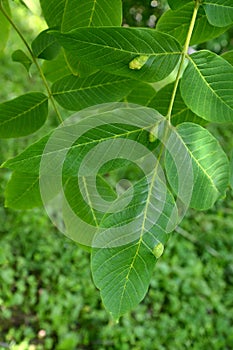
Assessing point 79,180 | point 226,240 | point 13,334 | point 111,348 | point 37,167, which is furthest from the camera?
point 226,240

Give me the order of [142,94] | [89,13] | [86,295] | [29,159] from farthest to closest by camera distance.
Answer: [86,295] < [142,94] < [89,13] < [29,159]

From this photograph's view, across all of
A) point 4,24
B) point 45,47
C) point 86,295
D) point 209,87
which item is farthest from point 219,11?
point 86,295

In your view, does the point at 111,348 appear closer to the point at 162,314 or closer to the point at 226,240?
the point at 162,314

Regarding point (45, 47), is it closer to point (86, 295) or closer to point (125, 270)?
point (125, 270)

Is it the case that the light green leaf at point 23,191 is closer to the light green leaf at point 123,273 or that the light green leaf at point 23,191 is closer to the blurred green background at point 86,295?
the light green leaf at point 123,273

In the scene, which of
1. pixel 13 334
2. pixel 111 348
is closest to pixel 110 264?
pixel 13 334

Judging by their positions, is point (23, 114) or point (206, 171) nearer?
point (206, 171)
